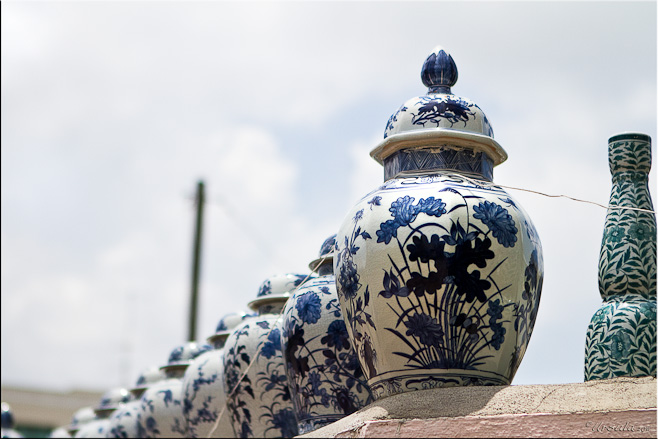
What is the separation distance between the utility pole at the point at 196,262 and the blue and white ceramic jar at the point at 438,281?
32.7ft

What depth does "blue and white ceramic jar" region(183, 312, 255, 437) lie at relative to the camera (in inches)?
235

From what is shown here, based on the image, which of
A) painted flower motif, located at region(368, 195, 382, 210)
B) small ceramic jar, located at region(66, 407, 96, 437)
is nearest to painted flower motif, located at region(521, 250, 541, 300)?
painted flower motif, located at region(368, 195, 382, 210)

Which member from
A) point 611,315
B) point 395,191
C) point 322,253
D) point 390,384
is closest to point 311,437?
point 390,384

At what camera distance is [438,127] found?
3.74 m

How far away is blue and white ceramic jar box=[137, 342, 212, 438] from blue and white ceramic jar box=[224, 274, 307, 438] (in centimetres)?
154

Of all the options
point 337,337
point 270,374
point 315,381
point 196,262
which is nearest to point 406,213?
point 337,337

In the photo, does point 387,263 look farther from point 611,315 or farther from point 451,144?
point 611,315

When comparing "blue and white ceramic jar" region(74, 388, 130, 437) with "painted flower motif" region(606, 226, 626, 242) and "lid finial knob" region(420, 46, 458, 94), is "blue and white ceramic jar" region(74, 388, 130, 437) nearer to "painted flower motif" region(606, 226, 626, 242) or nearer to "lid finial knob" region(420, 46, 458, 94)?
"lid finial knob" region(420, 46, 458, 94)

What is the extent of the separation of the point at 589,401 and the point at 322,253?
1998mm

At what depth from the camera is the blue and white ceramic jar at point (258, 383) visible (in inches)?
202

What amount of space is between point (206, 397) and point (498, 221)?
2986 millimetres

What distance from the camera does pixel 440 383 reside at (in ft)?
11.0

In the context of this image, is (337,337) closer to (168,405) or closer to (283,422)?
(283,422)

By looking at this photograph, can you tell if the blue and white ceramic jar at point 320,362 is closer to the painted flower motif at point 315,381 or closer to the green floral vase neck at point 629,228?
the painted flower motif at point 315,381
